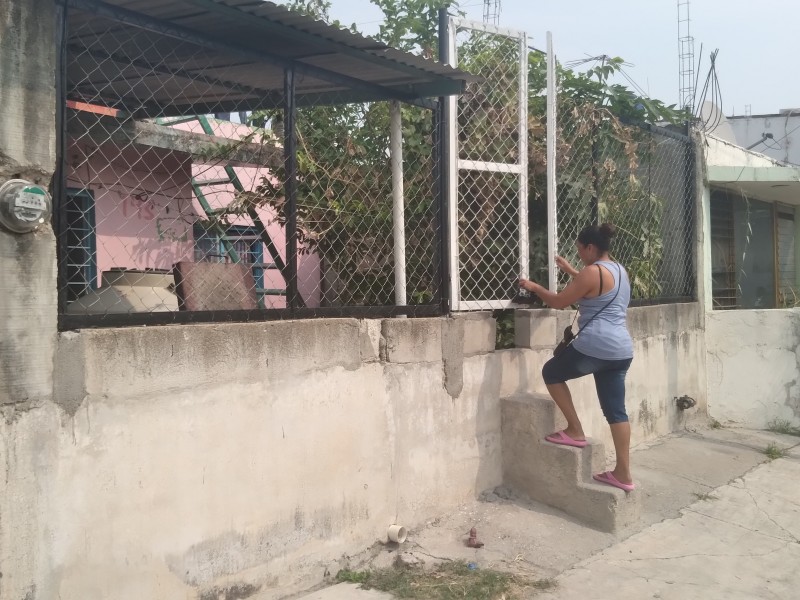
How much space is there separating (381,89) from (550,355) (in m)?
2.30

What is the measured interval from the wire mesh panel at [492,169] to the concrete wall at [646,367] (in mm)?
390

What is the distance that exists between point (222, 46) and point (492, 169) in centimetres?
217

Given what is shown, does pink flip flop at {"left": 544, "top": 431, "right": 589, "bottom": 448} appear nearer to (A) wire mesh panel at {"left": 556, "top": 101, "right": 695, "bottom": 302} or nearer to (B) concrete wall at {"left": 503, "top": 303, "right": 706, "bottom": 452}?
(B) concrete wall at {"left": 503, "top": 303, "right": 706, "bottom": 452}

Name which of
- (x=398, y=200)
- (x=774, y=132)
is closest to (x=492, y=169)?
(x=398, y=200)

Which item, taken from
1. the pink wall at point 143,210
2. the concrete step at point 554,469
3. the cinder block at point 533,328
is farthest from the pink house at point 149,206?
the concrete step at point 554,469

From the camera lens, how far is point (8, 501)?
2.77 metres

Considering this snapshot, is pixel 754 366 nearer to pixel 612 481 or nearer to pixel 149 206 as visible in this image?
pixel 612 481

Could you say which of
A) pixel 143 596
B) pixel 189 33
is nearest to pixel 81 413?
pixel 143 596

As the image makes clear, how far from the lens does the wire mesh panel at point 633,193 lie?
6445 millimetres

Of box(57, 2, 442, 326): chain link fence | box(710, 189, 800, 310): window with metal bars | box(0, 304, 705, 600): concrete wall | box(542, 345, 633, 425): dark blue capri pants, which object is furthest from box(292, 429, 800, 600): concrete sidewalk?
box(710, 189, 800, 310): window with metal bars

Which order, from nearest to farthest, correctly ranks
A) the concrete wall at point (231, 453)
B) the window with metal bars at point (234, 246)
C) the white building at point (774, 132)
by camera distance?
the concrete wall at point (231, 453) < the window with metal bars at point (234, 246) < the white building at point (774, 132)

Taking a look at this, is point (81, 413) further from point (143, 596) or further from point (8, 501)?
point (143, 596)

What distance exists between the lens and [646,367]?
7.15 m

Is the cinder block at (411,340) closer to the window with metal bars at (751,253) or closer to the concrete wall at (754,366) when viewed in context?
the concrete wall at (754,366)
